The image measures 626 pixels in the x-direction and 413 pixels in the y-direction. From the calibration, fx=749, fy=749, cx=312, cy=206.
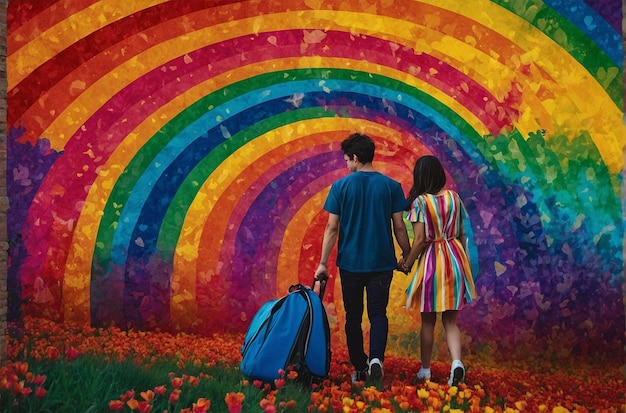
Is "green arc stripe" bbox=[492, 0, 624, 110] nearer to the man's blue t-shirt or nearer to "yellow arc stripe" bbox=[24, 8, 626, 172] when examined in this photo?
"yellow arc stripe" bbox=[24, 8, 626, 172]

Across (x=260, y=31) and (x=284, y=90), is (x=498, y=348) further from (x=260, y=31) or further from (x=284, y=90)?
(x=260, y=31)

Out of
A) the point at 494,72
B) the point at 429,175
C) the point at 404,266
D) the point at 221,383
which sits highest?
the point at 494,72

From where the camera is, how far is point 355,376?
4348 millimetres

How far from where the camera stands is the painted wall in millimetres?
5746

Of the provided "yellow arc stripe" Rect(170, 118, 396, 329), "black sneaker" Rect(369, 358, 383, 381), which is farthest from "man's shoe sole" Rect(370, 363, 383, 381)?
"yellow arc stripe" Rect(170, 118, 396, 329)

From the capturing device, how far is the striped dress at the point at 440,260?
443cm

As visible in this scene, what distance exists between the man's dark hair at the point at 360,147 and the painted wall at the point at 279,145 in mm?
1721

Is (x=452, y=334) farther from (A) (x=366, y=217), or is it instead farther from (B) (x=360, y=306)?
(A) (x=366, y=217)

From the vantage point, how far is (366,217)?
440 cm

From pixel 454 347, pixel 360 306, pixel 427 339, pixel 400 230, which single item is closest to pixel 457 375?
pixel 454 347

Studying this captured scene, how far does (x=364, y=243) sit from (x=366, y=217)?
16 cm

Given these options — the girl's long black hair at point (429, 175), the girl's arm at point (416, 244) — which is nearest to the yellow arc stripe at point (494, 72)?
the girl's long black hair at point (429, 175)

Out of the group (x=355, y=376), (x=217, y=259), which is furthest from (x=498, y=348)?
(x=217, y=259)

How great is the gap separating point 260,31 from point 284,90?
0.52 metres
